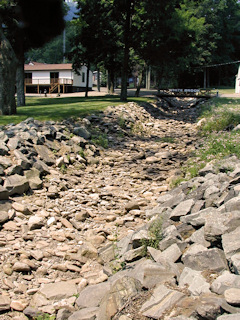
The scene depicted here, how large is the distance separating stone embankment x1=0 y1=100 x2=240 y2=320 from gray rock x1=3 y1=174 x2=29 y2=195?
0.03m

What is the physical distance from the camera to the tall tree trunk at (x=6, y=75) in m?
13.6

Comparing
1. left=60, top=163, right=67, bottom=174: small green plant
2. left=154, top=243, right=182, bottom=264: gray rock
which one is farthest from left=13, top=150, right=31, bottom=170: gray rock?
left=154, top=243, right=182, bottom=264: gray rock

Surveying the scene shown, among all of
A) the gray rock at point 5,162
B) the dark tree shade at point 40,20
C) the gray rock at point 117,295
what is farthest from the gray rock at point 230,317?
the dark tree shade at point 40,20

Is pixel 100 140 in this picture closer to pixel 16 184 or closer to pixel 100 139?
pixel 100 139

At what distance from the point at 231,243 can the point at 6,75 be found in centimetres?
1215

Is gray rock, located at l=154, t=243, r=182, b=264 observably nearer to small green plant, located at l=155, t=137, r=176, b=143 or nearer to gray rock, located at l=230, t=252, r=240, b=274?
gray rock, located at l=230, t=252, r=240, b=274

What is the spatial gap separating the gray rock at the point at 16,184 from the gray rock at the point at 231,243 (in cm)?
439

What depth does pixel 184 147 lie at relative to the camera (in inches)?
519

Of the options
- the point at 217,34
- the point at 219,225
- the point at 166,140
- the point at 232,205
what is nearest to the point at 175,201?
the point at 232,205

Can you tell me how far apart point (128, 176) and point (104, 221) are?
3095mm

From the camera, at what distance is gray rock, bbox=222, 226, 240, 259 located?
12.1 feet

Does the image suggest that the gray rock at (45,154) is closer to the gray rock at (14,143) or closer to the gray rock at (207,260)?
the gray rock at (14,143)

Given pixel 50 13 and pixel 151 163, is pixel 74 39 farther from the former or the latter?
pixel 151 163

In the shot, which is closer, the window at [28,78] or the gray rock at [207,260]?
the gray rock at [207,260]
